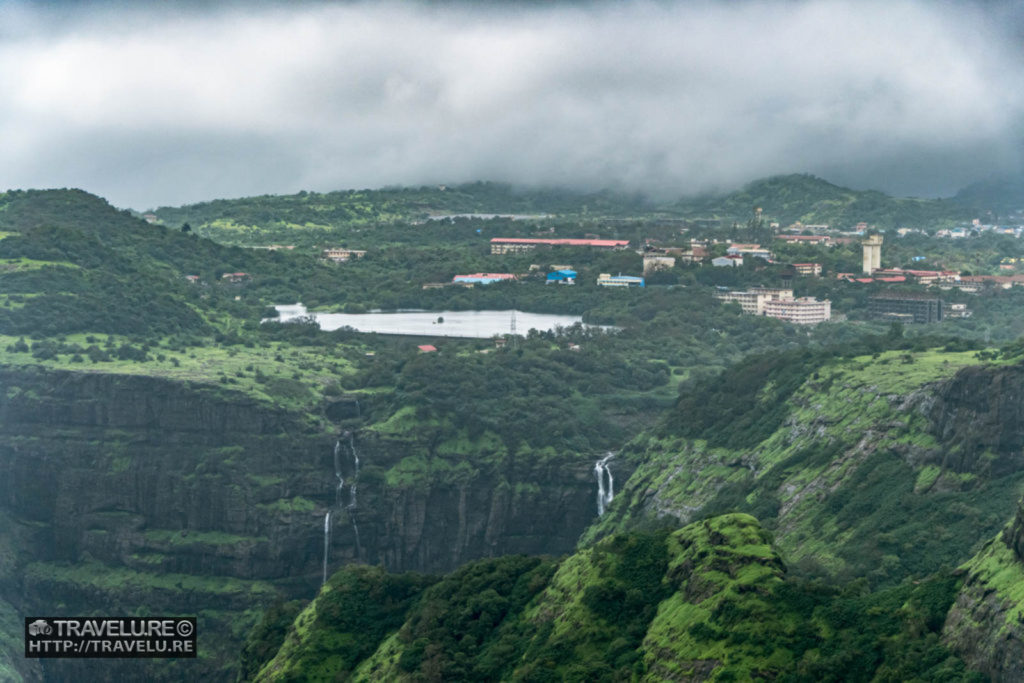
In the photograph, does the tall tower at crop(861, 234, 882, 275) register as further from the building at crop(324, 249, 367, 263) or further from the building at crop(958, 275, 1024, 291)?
the building at crop(324, 249, 367, 263)

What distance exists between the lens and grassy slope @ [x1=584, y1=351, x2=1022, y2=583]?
257ft

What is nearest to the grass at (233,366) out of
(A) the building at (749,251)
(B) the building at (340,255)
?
(B) the building at (340,255)

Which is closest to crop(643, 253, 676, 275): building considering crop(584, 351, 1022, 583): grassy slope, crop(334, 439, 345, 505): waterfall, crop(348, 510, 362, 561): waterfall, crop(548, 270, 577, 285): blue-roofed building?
crop(548, 270, 577, 285): blue-roofed building

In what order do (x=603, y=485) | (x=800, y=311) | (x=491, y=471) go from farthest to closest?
(x=800, y=311) < (x=491, y=471) < (x=603, y=485)

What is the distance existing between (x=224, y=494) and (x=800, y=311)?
2827 inches

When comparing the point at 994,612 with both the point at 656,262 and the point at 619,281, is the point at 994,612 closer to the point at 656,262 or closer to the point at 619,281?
the point at 619,281

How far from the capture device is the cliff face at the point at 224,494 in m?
120

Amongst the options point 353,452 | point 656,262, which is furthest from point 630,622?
point 656,262

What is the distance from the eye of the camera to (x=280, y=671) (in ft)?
248

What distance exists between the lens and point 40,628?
99.3 m

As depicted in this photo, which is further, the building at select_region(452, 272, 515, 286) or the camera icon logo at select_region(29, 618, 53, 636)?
the building at select_region(452, 272, 515, 286)

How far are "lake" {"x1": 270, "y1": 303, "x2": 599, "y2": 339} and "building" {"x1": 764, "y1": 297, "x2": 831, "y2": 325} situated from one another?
2073cm

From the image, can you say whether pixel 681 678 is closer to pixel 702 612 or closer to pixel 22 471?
pixel 702 612

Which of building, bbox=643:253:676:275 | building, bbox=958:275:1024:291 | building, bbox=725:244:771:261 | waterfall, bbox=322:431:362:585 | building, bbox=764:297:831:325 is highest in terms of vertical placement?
building, bbox=725:244:771:261
